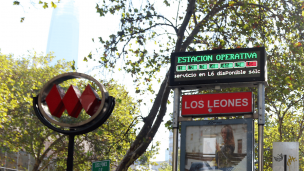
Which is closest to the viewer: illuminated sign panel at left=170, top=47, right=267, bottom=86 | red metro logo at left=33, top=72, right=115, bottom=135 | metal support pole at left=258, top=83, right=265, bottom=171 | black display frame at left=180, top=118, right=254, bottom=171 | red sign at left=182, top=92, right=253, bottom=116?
red metro logo at left=33, top=72, right=115, bottom=135

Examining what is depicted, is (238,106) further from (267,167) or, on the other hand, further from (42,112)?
(267,167)

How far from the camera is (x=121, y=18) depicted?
12031mm

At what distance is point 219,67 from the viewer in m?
8.20

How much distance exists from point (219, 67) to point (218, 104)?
2.83 ft

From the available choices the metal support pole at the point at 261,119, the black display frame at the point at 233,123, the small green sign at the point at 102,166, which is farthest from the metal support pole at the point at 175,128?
the metal support pole at the point at 261,119

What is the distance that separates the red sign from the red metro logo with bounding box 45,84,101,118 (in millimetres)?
2295

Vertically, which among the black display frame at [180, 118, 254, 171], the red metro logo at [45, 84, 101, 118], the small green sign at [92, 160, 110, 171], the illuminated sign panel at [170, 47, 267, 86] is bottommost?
the small green sign at [92, 160, 110, 171]

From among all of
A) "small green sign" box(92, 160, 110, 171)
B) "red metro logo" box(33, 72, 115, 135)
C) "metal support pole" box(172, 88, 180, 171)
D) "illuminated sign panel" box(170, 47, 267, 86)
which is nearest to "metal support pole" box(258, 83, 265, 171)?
"illuminated sign panel" box(170, 47, 267, 86)

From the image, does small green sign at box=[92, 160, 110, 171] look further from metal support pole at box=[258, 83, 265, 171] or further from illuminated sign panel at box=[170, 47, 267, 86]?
metal support pole at box=[258, 83, 265, 171]

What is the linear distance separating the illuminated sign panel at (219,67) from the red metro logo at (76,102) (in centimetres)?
229

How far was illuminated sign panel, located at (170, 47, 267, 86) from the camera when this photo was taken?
7.92 meters

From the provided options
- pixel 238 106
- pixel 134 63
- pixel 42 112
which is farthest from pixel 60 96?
pixel 134 63

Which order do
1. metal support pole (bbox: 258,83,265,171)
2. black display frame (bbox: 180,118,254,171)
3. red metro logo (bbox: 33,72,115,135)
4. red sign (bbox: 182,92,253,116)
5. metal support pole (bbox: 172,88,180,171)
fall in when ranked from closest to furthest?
red metro logo (bbox: 33,72,115,135) < metal support pole (bbox: 258,83,265,171) < black display frame (bbox: 180,118,254,171) < red sign (bbox: 182,92,253,116) < metal support pole (bbox: 172,88,180,171)

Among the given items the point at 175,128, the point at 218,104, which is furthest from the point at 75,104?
the point at 218,104
